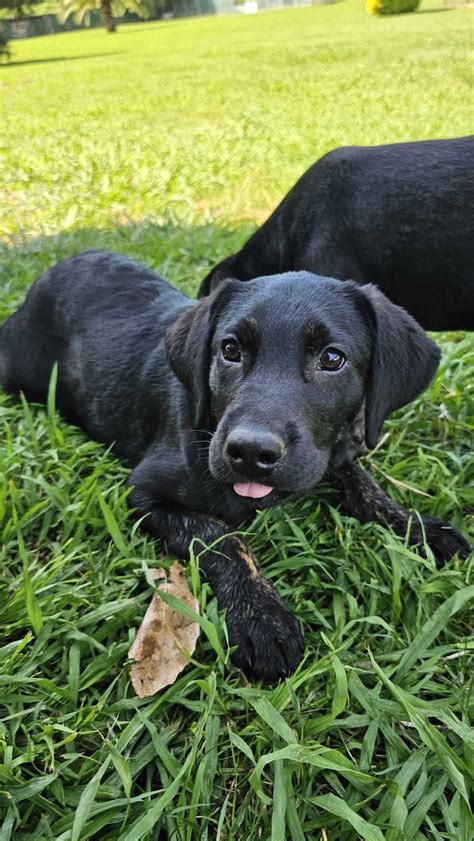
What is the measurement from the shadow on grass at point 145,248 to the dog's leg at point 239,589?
98.9 inches

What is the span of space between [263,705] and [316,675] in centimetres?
24

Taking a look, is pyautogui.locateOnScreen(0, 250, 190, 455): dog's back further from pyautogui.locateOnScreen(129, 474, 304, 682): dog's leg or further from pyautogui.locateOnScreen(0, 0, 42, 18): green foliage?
pyautogui.locateOnScreen(0, 0, 42, 18): green foliage

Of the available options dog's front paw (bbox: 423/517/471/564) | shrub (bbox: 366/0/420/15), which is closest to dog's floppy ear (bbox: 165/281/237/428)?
dog's front paw (bbox: 423/517/471/564)

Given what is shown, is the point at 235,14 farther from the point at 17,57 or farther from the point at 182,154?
the point at 182,154

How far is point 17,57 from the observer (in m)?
38.0

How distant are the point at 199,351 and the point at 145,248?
3.35 metres

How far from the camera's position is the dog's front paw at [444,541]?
2744 millimetres

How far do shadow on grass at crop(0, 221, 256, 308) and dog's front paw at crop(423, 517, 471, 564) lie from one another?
2713 millimetres

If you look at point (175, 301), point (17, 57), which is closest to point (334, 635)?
point (175, 301)

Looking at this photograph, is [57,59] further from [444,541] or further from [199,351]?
[444,541]

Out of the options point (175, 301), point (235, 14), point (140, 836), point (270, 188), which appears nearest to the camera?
point (140, 836)

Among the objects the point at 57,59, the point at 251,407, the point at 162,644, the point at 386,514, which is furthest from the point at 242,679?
the point at 57,59

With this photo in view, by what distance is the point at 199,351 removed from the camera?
2.69m

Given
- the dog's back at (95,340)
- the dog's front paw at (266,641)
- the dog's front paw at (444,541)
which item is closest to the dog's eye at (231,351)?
the dog's back at (95,340)
